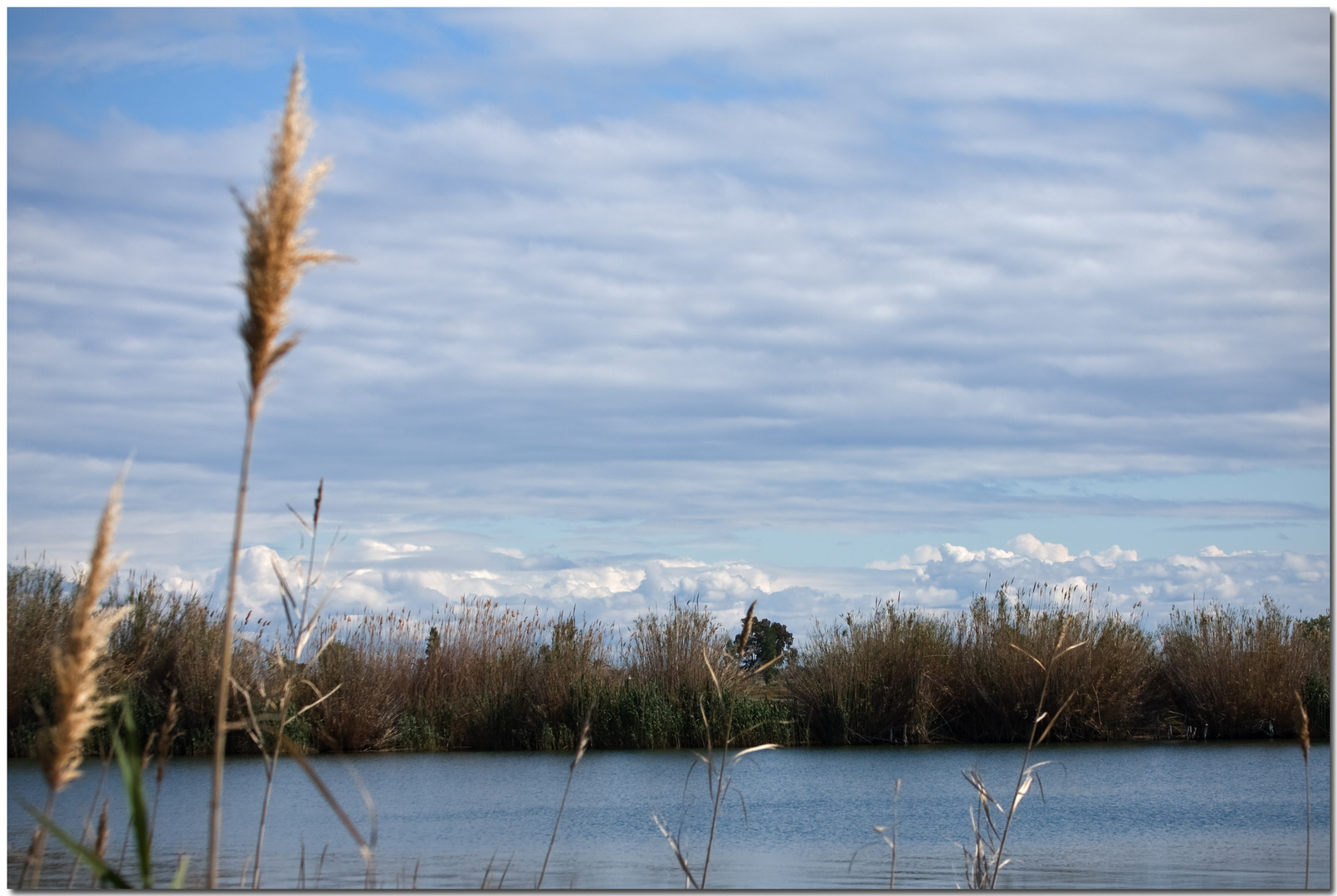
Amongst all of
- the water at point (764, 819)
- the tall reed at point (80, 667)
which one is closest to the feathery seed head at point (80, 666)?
the tall reed at point (80, 667)

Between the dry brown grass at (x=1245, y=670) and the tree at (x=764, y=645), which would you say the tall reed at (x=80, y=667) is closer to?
the tree at (x=764, y=645)

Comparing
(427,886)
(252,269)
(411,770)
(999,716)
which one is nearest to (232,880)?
(427,886)

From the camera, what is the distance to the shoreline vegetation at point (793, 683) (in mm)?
13477

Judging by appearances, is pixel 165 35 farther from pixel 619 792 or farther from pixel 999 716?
pixel 999 716

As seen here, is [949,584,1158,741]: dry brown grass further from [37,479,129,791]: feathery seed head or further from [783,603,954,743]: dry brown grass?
[37,479,129,791]: feathery seed head

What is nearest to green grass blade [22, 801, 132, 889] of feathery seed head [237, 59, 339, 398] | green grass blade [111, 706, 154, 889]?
green grass blade [111, 706, 154, 889]

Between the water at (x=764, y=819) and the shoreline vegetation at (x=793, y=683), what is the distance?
726mm

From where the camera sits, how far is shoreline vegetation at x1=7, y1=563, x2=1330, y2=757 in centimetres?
1348

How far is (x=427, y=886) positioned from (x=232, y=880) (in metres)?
1.24

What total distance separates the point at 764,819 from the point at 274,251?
8.35 metres

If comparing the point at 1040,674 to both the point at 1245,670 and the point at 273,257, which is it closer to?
the point at 1245,670

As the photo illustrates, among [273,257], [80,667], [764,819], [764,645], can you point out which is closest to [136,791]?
[80,667]

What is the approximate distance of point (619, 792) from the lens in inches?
416

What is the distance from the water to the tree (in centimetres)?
110
